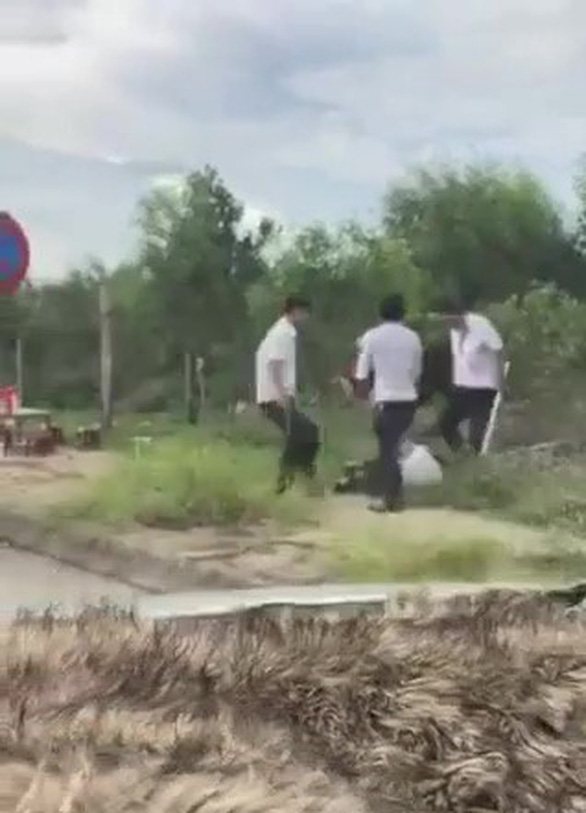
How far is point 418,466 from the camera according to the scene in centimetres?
245

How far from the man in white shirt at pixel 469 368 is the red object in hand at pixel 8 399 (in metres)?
0.56

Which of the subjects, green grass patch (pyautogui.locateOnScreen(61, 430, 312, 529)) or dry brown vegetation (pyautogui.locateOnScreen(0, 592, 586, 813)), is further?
green grass patch (pyautogui.locateOnScreen(61, 430, 312, 529))

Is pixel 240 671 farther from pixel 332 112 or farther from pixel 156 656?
pixel 332 112

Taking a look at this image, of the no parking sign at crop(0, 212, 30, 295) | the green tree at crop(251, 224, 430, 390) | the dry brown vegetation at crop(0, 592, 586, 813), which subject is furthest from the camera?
the green tree at crop(251, 224, 430, 390)

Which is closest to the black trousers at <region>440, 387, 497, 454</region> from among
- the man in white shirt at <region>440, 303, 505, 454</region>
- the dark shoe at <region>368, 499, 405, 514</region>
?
the man in white shirt at <region>440, 303, 505, 454</region>

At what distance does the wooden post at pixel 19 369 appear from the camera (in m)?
2.28

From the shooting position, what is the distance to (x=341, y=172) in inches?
94.8

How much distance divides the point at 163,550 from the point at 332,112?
1.98 feet

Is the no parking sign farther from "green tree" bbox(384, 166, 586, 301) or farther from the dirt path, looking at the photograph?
"green tree" bbox(384, 166, 586, 301)

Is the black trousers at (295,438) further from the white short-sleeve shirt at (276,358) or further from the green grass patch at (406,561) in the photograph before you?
the green grass patch at (406,561)

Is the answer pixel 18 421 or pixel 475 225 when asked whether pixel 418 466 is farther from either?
pixel 18 421

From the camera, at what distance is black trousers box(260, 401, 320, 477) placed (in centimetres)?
238

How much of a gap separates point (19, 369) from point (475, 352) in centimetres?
59

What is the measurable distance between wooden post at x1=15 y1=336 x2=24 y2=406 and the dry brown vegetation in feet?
1.28
